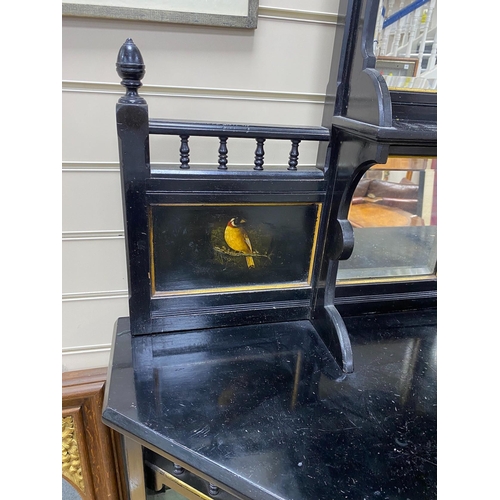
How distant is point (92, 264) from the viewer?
0.93 meters

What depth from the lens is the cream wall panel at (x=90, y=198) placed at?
0.85m

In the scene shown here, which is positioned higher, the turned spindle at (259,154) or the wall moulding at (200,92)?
the wall moulding at (200,92)

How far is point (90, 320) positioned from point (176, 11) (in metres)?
0.71

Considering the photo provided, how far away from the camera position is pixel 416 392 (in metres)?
0.75

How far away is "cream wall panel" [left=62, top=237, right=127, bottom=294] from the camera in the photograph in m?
0.91

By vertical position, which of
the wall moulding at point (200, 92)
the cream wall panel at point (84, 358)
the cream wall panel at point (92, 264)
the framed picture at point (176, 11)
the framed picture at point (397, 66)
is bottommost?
the cream wall panel at point (84, 358)

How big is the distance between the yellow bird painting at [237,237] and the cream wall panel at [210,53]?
29 centimetres

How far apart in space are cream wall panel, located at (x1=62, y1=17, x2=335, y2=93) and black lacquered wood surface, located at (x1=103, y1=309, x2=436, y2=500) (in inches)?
20.7

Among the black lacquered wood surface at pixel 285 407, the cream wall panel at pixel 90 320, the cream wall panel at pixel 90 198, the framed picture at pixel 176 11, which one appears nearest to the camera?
the black lacquered wood surface at pixel 285 407

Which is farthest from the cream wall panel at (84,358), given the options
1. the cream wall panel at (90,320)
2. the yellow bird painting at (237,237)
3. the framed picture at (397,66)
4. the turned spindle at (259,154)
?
the framed picture at (397,66)

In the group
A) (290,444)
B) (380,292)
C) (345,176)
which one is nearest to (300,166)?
(345,176)

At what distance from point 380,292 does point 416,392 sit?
0.26m

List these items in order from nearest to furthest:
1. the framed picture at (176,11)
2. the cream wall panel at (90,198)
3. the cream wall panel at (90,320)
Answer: the framed picture at (176,11) → the cream wall panel at (90,198) → the cream wall panel at (90,320)

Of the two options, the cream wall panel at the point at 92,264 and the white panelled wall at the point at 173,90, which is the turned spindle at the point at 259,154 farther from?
Result: the cream wall panel at the point at 92,264
